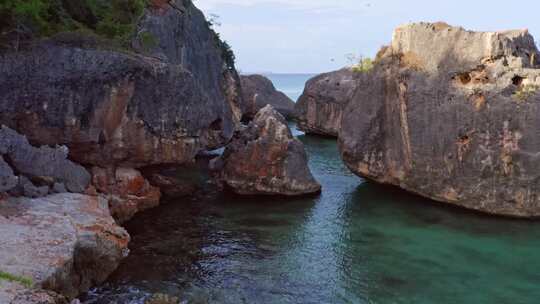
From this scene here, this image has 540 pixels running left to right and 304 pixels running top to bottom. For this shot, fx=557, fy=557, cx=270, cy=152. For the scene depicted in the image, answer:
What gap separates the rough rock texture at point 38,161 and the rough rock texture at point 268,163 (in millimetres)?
8576

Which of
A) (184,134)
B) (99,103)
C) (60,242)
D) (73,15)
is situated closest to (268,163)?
(184,134)

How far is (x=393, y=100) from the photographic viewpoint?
86.2ft

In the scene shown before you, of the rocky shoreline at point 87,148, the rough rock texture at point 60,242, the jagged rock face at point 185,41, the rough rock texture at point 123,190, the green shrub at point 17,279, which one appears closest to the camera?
Answer: the green shrub at point 17,279

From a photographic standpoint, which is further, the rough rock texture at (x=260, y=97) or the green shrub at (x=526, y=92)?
the rough rock texture at (x=260, y=97)

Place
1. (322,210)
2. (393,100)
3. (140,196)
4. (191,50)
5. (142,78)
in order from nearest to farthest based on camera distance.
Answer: (142,78) < (140,196) < (322,210) < (393,100) < (191,50)

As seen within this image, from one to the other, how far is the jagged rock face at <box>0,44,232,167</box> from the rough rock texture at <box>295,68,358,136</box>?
2442 cm

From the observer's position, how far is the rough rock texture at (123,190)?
2142cm

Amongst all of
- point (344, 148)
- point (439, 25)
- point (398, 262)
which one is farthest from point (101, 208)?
point (439, 25)

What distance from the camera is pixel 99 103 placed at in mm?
20578

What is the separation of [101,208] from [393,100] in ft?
48.7

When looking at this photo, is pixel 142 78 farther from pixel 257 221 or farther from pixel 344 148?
pixel 344 148

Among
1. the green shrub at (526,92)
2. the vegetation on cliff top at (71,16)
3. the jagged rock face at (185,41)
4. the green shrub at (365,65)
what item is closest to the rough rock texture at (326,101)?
the jagged rock face at (185,41)

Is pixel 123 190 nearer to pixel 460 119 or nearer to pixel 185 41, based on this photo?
pixel 185 41

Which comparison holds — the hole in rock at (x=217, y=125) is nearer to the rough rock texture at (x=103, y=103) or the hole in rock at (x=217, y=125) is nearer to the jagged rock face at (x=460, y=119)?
the rough rock texture at (x=103, y=103)
